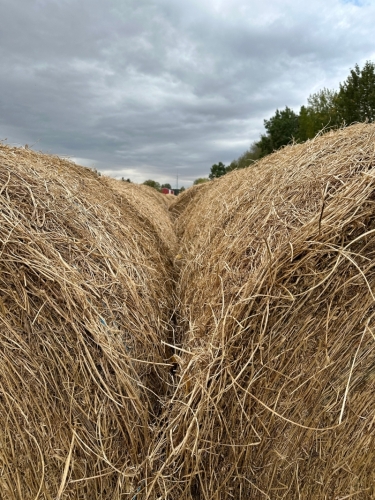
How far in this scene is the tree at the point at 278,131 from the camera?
122 ft

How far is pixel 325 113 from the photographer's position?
33.6 meters

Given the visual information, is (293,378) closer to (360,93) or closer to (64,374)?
(64,374)

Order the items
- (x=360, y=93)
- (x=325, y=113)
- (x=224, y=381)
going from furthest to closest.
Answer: (x=325, y=113), (x=360, y=93), (x=224, y=381)

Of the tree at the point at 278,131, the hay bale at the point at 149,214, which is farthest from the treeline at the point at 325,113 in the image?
the hay bale at the point at 149,214

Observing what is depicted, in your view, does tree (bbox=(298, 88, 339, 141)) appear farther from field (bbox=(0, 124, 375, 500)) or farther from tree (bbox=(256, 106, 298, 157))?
field (bbox=(0, 124, 375, 500))

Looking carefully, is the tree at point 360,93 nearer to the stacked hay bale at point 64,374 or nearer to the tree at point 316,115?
the tree at point 316,115

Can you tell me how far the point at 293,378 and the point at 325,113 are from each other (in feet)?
117

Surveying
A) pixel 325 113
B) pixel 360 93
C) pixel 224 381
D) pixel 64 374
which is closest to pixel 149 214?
pixel 64 374

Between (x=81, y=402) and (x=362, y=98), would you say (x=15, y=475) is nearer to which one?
(x=81, y=402)

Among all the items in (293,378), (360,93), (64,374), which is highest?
(360,93)

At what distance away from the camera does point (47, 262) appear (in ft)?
6.73

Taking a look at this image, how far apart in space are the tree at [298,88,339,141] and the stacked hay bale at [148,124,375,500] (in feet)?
88.4

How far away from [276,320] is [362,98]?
93.7ft

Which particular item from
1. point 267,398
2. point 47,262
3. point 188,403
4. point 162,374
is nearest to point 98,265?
point 47,262
